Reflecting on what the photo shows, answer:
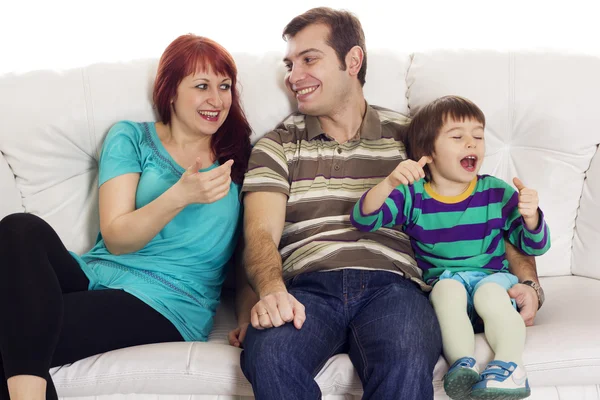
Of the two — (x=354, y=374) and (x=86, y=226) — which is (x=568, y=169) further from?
(x=86, y=226)

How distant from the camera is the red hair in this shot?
1.90 m

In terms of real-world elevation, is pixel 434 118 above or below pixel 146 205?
above

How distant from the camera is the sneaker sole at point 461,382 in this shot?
1.47 meters

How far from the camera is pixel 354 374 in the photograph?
1564 mm

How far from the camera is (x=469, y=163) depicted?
1.78 meters

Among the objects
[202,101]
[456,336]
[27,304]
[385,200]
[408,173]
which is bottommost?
[456,336]

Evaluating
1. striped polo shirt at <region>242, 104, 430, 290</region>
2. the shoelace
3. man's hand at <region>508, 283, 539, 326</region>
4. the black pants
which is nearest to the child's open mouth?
striped polo shirt at <region>242, 104, 430, 290</region>

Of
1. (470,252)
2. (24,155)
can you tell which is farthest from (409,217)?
(24,155)

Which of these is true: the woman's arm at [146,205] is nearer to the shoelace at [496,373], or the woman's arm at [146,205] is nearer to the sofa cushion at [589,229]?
the shoelace at [496,373]

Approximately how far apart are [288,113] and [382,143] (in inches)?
12.7

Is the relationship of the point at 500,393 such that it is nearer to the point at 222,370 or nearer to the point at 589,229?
the point at 222,370

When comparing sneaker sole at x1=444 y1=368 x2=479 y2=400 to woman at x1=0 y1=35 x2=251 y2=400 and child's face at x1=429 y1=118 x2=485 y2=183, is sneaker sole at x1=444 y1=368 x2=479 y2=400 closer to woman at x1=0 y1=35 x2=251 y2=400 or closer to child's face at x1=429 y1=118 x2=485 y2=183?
child's face at x1=429 y1=118 x2=485 y2=183

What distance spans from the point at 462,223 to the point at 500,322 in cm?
30

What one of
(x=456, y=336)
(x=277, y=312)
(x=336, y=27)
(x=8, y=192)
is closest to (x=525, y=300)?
(x=456, y=336)
